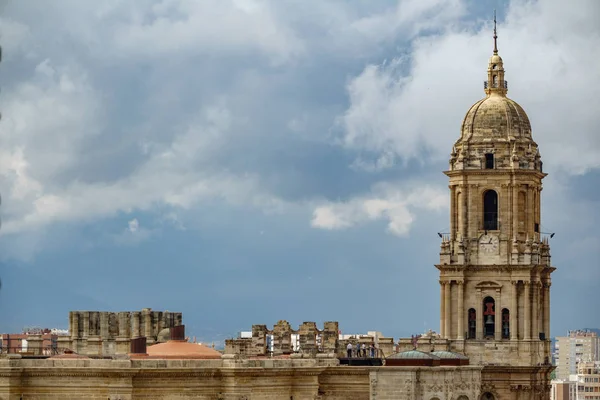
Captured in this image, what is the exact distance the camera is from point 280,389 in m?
Result: 113

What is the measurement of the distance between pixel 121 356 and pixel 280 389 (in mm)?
9548

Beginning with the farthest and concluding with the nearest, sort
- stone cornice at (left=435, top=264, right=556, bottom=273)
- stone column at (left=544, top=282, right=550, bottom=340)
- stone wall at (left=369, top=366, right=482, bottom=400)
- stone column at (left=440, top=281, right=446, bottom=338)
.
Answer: stone column at (left=544, top=282, right=550, bottom=340) → stone column at (left=440, top=281, right=446, bottom=338) → stone cornice at (left=435, top=264, right=556, bottom=273) → stone wall at (left=369, top=366, right=482, bottom=400)

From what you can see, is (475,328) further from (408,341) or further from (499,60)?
(499,60)

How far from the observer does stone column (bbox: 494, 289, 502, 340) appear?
140500 millimetres

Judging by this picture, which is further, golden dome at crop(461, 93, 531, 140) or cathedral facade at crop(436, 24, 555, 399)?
golden dome at crop(461, 93, 531, 140)

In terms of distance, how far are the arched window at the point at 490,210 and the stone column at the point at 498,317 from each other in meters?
5.05

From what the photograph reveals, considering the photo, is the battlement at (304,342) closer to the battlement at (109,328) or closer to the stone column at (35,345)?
the battlement at (109,328)

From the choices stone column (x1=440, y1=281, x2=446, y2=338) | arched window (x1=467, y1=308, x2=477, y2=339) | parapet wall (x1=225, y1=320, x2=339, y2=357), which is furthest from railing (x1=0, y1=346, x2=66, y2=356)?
arched window (x1=467, y1=308, x2=477, y2=339)

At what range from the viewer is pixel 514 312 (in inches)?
5507

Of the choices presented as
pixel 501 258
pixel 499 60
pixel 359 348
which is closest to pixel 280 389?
pixel 359 348

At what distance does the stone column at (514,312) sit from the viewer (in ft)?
459

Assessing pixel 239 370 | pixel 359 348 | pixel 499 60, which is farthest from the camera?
pixel 499 60

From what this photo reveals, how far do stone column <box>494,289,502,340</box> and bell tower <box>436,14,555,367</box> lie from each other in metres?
0.07

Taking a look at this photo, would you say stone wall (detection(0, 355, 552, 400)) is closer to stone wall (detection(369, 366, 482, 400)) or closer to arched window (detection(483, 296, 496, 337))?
stone wall (detection(369, 366, 482, 400))
